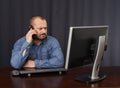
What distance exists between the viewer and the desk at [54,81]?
1975mm

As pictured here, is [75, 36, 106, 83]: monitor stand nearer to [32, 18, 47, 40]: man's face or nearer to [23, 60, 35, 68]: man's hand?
[23, 60, 35, 68]: man's hand

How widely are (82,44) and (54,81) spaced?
1.24 ft

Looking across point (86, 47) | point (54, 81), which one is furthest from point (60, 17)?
point (54, 81)

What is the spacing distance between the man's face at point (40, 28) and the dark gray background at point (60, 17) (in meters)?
1.14

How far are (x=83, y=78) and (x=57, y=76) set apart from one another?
239mm

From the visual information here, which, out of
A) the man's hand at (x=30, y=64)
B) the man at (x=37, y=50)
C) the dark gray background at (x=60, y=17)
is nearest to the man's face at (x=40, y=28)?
the man at (x=37, y=50)

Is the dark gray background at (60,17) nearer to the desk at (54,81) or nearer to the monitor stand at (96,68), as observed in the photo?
the desk at (54,81)

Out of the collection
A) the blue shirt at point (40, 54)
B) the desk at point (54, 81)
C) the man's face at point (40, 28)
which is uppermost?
the man's face at point (40, 28)

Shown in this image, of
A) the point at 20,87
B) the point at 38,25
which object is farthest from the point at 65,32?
the point at 20,87

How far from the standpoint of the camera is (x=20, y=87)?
1.92m

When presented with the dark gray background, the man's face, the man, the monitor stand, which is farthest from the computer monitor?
the dark gray background

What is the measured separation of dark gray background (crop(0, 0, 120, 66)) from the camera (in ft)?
13.2

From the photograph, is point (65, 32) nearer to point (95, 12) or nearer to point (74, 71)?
point (95, 12)

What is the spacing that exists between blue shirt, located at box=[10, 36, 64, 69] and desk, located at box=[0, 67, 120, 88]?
0.57ft
